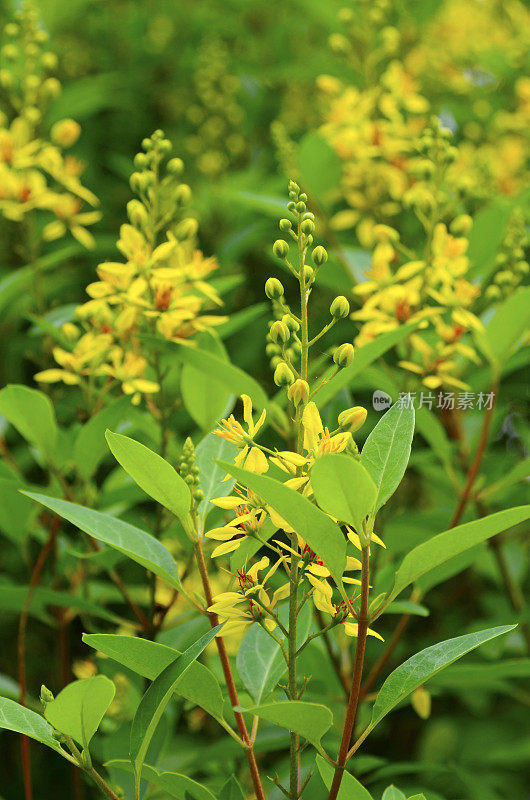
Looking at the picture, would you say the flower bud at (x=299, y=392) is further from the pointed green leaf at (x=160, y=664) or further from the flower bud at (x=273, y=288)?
the pointed green leaf at (x=160, y=664)

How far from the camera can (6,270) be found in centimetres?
220

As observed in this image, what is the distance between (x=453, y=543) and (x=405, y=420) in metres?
0.14

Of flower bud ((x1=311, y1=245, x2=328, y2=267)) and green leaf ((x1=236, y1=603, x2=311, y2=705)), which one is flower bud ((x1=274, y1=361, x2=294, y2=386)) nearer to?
flower bud ((x1=311, y1=245, x2=328, y2=267))

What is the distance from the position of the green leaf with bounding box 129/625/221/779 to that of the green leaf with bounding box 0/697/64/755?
75mm

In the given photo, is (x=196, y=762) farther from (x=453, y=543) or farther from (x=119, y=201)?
(x=119, y=201)

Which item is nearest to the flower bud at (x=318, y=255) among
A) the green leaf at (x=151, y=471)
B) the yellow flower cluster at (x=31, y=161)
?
the green leaf at (x=151, y=471)

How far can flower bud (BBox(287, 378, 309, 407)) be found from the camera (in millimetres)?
799

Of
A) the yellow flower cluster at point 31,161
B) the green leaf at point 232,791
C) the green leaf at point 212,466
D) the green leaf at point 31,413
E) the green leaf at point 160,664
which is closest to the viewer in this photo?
the green leaf at point 160,664

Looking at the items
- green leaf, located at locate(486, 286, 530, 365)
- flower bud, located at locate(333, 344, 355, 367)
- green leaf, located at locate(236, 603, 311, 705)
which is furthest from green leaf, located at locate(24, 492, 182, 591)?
green leaf, located at locate(486, 286, 530, 365)

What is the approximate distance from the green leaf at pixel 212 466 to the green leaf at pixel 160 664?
0.22m

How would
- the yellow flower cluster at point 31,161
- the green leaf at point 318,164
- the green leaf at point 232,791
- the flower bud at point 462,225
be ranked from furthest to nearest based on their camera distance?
the green leaf at point 318,164, the yellow flower cluster at point 31,161, the flower bud at point 462,225, the green leaf at point 232,791

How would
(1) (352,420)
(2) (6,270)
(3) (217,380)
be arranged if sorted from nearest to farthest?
(1) (352,420)
(3) (217,380)
(2) (6,270)

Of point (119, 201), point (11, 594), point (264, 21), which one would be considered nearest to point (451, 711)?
point (11, 594)

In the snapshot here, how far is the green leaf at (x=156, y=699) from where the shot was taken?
0.76 m
